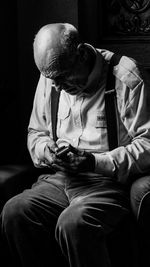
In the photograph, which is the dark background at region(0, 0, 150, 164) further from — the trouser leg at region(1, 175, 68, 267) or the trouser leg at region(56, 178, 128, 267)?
the trouser leg at region(56, 178, 128, 267)

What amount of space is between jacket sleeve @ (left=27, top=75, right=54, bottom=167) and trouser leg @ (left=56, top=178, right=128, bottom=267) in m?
0.42

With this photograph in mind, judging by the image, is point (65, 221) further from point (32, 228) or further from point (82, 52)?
point (82, 52)

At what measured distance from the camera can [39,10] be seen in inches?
126

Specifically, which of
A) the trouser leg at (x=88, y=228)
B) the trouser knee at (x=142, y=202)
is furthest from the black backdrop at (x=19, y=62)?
the trouser knee at (x=142, y=202)

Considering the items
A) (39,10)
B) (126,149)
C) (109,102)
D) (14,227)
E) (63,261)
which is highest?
(39,10)

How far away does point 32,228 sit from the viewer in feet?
7.86

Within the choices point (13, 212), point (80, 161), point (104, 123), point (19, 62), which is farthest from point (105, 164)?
point (19, 62)

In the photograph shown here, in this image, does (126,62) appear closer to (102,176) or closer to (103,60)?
(103,60)

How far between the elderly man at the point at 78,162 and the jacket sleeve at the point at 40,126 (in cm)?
1

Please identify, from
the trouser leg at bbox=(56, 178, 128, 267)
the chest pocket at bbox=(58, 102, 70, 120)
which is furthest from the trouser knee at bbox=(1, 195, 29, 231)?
the chest pocket at bbox=(58, 102, 70, 120)

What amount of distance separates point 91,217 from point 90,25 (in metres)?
1.30

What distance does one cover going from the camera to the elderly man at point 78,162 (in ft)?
7.55

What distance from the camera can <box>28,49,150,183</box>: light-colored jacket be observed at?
2465mm

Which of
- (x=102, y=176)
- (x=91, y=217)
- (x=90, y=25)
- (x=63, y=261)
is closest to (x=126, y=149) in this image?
(x=102, y=176)
